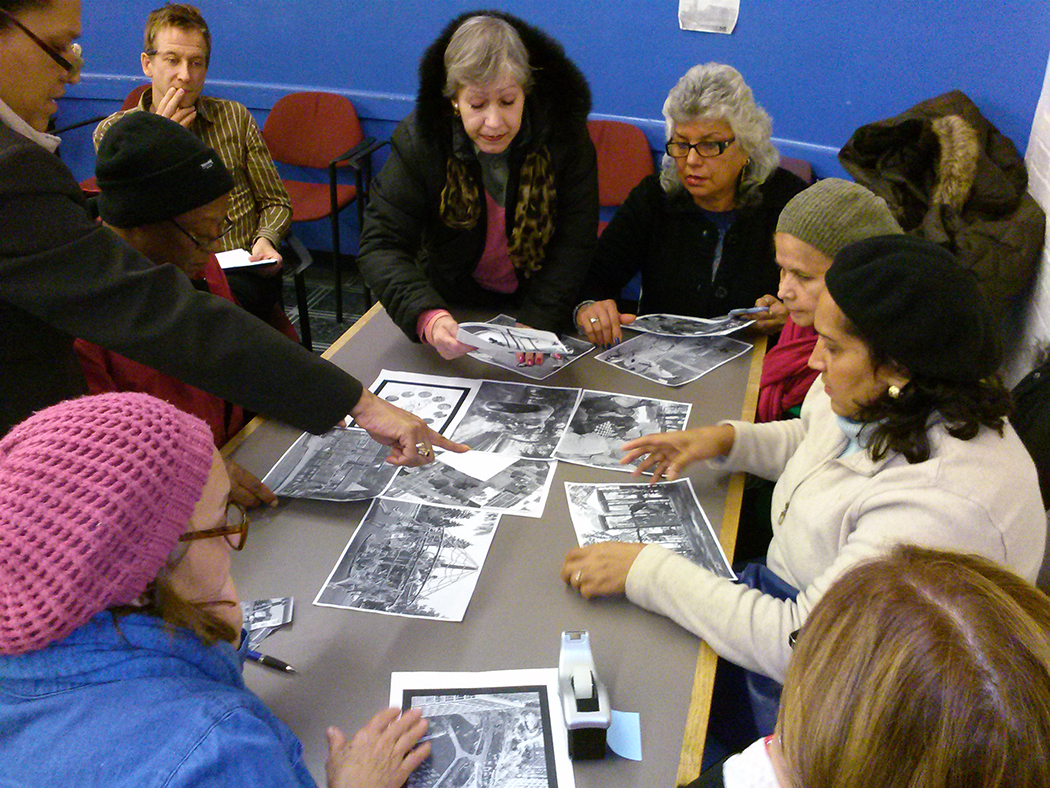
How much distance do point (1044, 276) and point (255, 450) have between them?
8.49 ft

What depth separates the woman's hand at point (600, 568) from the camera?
4.31 ft

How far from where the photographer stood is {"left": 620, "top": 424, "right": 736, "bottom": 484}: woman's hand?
164 centimetres

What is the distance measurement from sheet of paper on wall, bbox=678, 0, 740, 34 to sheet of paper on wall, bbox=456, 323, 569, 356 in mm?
2314

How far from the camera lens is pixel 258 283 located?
2.74m

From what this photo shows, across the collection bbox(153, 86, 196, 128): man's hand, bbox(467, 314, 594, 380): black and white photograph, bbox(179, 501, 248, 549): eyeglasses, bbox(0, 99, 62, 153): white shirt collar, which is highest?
bbox(0, 99, 62, 153): white shirt collar

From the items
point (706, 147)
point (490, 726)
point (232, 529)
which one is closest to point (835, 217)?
point (706, 147)

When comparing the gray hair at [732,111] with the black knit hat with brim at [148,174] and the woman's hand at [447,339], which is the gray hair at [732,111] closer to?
the woman's hand at [447,339]

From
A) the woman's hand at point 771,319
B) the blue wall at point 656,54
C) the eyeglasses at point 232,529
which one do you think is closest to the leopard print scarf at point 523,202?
the woman's hand at point 771,319

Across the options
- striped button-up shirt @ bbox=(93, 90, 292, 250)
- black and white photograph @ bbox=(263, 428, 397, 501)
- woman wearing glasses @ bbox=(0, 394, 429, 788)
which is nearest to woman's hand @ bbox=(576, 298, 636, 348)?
black and white photograph @ bbox=(263, 428, 397, 501)

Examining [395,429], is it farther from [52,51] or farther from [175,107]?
[175,107]

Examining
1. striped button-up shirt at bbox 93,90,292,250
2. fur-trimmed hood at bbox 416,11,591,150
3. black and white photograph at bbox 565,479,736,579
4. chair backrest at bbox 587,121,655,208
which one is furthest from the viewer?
chair backrest at bbox 587,121,655,208

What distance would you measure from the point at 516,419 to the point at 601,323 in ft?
1.66

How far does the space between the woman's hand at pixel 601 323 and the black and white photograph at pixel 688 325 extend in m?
0.09

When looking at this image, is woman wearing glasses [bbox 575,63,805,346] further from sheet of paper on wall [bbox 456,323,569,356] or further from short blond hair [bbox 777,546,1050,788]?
short blond hair [bbox 777,546,1050,788]
